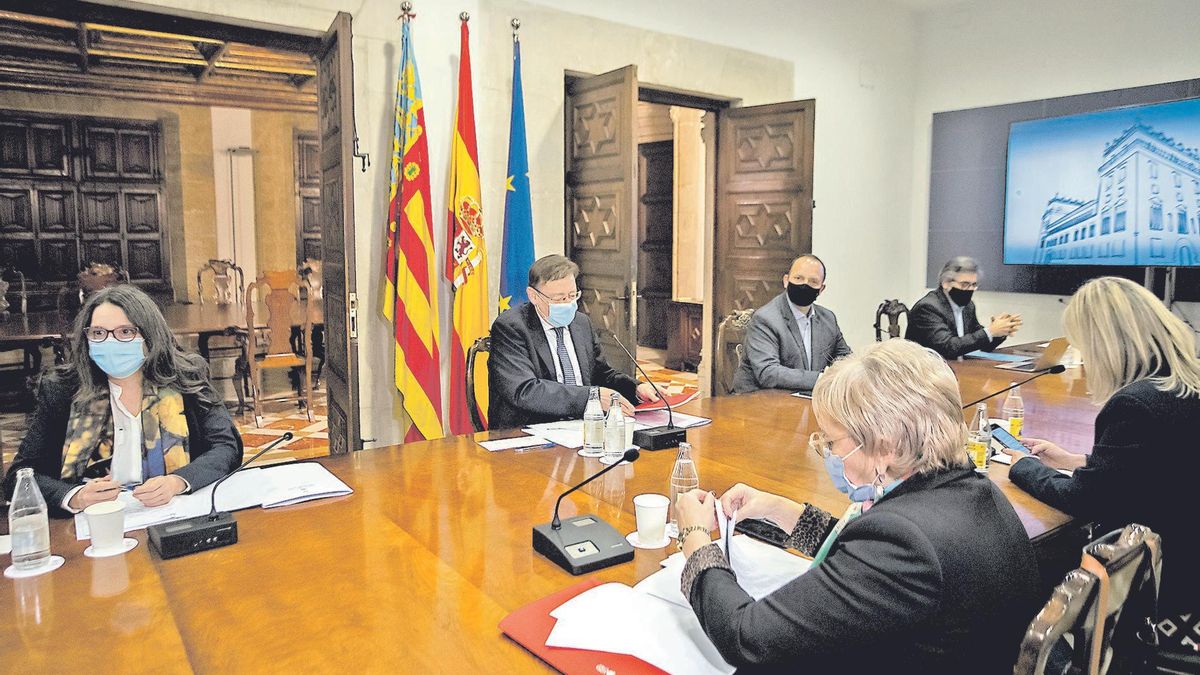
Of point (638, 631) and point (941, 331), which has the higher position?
point (941, 331)

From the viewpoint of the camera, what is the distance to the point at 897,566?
108 centimetres

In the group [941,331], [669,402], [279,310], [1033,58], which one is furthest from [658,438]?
[1033,58]

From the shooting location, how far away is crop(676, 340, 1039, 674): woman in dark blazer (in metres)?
1.09

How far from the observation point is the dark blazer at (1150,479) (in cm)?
185

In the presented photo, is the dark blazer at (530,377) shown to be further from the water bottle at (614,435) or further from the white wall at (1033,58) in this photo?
the white wall at (1033,58)

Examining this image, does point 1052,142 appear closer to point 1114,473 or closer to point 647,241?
point 647,241

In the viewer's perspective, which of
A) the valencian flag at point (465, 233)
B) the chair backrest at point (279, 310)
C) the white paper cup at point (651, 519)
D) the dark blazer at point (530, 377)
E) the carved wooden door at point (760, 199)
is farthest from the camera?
the chair backrest at point (279, 310)

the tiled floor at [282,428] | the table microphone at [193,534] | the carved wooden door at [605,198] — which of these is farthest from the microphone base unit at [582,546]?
the tiled floor at [282,428]

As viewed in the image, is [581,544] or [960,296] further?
[960,296]

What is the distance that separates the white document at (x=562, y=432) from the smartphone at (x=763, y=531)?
2.57ft

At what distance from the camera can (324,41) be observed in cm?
362

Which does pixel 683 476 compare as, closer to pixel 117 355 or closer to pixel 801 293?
pixel 117 355

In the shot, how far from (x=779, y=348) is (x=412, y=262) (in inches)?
68.4

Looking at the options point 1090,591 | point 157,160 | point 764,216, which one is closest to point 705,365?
point 764,216
